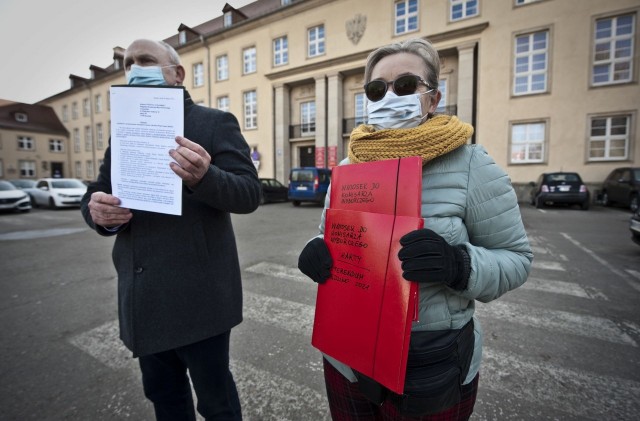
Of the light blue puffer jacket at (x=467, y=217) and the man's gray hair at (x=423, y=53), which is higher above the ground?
the man's gray hair at (x=423, y=53)

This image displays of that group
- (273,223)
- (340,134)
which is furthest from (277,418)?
(340,134)

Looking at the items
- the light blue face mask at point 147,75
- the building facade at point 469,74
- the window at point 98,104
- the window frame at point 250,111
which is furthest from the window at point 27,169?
the light blue face mask at point 147,75

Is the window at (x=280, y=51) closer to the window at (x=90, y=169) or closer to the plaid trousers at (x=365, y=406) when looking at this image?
the plaid trousers at (x=365, y=406)

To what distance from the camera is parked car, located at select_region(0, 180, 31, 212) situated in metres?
13.9

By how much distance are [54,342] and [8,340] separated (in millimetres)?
450

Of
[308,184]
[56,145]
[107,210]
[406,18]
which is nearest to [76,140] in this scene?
[56,145]

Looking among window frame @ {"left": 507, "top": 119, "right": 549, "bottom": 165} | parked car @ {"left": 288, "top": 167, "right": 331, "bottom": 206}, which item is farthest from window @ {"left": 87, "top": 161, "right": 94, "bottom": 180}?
window frame @ {"left": 507, "top": 119, "right": 549, "bottom": 165}

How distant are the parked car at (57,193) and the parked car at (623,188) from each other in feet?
75.4

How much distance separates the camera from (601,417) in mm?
1965

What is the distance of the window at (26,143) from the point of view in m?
39.3

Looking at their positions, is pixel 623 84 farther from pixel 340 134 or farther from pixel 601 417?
pixel 601 417

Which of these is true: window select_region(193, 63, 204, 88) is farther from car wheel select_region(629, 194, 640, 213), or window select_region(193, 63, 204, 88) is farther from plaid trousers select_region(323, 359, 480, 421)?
plaid trousers select_region(323, 359, 480, 421)

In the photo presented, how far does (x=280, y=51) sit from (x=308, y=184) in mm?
14206

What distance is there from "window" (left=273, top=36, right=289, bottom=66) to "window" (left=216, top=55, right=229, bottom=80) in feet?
15.5
